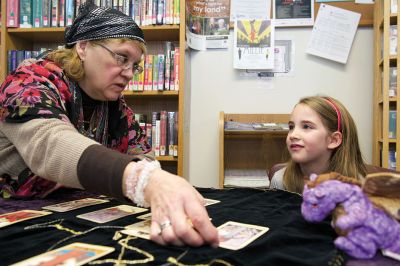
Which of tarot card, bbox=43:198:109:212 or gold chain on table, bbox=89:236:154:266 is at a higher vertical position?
gold chain on table, bbox=89:236:154:266

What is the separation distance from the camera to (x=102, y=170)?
2.10ft

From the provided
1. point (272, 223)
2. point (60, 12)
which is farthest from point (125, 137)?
point (60, 12)

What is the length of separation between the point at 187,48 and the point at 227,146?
723 mm

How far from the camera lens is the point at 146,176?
607mm

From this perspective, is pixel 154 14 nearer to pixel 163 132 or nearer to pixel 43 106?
pixel 163 132

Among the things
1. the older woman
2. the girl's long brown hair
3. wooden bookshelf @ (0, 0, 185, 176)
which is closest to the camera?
the older woman

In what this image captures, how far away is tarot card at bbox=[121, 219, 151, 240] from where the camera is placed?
58 centimetres

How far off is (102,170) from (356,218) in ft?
1.45

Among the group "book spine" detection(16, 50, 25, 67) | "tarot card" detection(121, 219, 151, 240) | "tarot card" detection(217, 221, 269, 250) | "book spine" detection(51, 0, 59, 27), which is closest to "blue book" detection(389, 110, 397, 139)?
"tarot card" detection(217, 221, 269, 250)

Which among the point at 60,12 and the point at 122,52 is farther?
the point at 60,12

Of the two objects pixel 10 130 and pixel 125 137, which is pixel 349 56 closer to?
pixel 125 137

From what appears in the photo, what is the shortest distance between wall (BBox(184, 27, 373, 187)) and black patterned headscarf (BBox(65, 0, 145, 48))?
3.98ft

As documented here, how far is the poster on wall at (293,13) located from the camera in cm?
230

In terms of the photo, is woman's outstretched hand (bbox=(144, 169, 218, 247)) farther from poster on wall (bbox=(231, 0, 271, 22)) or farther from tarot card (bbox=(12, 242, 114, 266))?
poster on wall (bbox=(231, 0, 271, 22))
